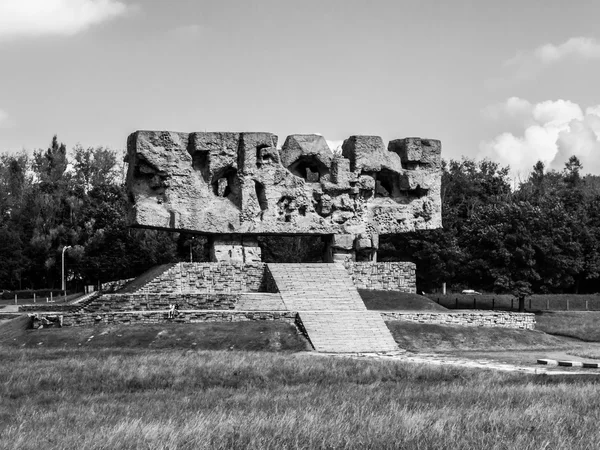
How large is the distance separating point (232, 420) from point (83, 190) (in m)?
51.6

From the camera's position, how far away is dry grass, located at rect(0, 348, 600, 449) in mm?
11625

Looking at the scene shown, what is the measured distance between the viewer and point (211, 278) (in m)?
36.0

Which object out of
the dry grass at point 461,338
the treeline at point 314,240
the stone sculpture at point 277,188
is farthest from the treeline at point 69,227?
the dry grass at point 461,338

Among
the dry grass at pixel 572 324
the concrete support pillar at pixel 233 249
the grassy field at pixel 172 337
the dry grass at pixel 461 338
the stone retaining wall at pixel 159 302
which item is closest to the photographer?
the grassy field at pixel 172 337

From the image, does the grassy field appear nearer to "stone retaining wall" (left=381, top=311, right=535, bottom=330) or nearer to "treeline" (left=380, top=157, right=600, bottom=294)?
"stone retaining wall" (left=381, top=311, right=535, bottom=330)

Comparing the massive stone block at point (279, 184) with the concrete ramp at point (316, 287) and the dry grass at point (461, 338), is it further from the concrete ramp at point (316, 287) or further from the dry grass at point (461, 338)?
the dry grass at point (461, 338)

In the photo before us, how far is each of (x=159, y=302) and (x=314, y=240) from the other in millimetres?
30441

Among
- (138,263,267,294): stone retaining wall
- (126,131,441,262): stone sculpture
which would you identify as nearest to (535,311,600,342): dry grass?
(126,131,441,262): stone sculpture

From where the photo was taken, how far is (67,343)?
1104 inches

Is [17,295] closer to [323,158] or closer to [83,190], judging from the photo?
[83,190]

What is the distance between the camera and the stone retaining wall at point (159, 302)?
32000mm

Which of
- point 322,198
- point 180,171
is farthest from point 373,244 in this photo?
point 180,171

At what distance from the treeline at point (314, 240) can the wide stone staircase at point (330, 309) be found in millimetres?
10239

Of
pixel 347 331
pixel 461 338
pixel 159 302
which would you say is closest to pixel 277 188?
pixel 159 302
